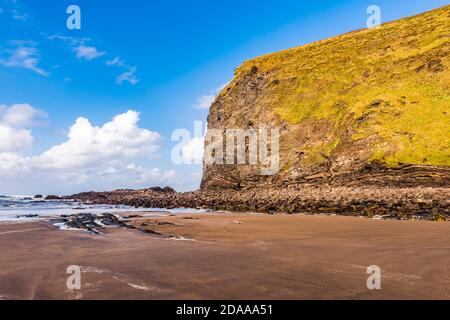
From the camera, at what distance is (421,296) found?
4.81 m

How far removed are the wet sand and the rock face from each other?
70.6 ft

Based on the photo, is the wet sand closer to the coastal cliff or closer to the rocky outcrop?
the rocky outcrop

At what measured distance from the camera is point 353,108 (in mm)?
41656

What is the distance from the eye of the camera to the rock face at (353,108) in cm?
3253

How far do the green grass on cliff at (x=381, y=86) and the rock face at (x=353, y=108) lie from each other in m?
0.11

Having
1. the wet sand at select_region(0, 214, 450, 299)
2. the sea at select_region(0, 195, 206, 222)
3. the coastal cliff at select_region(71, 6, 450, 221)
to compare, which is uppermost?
the coastal cliff at select_region(71, 6, 450, 221)

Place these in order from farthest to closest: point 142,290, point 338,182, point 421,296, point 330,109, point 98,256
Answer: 1. point 330,109
2. point 338,182
3. point 98,256
4. point 142,290
5. point 421,296

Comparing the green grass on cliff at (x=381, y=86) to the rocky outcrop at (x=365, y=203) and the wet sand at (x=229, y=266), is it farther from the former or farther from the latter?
the wet sand at (x=229, y=266)

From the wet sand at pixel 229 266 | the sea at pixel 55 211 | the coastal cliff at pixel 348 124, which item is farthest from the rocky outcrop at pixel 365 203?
the wet sand at pixel 229 266

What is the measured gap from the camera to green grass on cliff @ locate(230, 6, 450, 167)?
33.8 metres

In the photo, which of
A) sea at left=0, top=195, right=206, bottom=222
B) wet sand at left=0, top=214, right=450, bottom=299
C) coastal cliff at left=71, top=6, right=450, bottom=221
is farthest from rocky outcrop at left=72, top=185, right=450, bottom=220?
wet sand at left=0, top=214, right=450, bottom=299

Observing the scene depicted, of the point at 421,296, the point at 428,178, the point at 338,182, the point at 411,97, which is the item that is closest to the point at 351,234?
the point at 421,296
